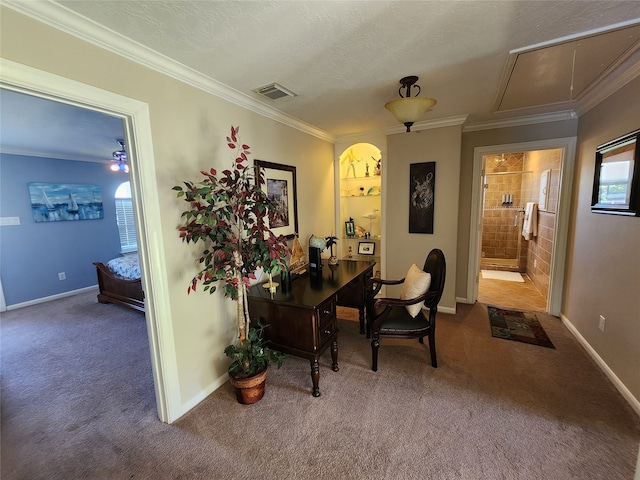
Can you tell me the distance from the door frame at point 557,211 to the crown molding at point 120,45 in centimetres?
288

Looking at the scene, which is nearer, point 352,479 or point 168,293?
point 352,479

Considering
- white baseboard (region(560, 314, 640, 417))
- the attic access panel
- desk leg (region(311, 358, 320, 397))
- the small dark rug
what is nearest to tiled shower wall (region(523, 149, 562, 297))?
the small dark rug

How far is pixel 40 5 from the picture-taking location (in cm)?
118

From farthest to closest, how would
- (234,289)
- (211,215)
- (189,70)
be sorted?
(234,289) < (189,70) < (211,215)

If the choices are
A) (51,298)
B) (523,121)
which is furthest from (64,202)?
(523,121)

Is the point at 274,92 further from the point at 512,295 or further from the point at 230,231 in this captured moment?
the point at 512,295

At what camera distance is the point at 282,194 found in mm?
2828

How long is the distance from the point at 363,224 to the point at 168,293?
2916mm

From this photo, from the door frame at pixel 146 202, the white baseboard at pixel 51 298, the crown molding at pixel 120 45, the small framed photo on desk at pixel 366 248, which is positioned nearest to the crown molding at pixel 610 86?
the small framed photo on desk at pixel 366 248

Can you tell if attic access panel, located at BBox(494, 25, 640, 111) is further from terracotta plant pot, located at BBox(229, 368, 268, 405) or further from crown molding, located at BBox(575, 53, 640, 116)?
terracotta plant pot, located at BBox(229, 368, 268, 405)

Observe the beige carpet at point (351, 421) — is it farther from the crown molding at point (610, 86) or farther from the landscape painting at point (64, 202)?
the landscape painting at point (64, 202)

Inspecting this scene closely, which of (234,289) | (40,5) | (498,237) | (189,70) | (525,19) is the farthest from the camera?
(498,237)

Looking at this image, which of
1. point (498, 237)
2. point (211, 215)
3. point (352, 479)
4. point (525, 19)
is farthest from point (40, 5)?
point (498, 237)

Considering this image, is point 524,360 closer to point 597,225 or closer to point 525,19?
point 597,225
